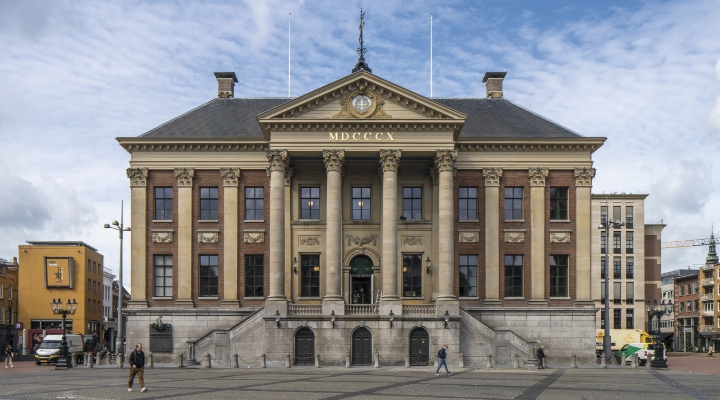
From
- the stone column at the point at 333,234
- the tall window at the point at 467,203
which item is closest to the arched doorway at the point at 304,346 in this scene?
the stone column at the point at 333,234

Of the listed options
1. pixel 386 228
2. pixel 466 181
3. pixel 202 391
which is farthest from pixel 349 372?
pixel 466 181

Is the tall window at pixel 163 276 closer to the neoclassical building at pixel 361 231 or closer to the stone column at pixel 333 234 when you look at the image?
the neoclassical building at pixel 361 231

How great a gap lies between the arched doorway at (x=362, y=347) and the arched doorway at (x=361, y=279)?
5.40 meters

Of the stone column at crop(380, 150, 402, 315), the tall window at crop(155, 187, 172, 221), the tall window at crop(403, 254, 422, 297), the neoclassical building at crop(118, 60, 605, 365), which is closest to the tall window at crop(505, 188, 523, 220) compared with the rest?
the neoclassical building at crop(118, 60, 605, 365)

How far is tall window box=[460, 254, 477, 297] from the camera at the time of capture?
52.7 meters

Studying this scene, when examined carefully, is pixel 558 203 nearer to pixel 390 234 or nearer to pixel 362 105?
pixel 390 234

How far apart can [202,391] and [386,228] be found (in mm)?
21250

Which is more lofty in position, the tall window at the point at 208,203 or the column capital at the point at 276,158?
the column capital at the point at 276,158

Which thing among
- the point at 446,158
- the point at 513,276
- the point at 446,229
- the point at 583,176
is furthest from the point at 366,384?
the point at 583,176

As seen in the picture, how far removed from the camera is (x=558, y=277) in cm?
5297

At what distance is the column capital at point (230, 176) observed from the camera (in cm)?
5331

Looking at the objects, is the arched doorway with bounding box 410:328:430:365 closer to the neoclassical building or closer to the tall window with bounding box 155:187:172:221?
the neoclassical building

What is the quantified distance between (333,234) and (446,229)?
23.2 feet

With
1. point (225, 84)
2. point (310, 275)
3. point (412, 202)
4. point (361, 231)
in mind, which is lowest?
point (310, 275)
